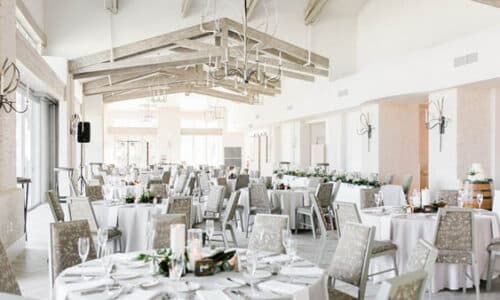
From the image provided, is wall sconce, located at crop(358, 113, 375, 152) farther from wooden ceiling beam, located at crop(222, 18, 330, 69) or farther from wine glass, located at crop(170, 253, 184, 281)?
wine glass, located at crop(170, 253, 184, 281)

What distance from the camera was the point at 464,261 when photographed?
4785 millimetres

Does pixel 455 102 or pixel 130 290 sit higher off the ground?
pixel 455 102

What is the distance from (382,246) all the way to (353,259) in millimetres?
1598

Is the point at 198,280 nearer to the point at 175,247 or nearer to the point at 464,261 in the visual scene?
the point at 175,247

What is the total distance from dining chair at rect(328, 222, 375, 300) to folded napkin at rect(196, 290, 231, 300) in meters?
1.08

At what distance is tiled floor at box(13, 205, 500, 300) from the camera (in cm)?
505

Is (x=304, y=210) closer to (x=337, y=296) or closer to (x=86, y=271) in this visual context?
(x=337, y=296)

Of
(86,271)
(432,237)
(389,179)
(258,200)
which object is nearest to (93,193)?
(258,200)

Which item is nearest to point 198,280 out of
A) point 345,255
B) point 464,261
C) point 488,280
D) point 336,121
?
point 345,255

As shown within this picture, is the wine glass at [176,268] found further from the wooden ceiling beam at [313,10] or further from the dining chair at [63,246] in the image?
the wooden ceiling beam at [313,10]

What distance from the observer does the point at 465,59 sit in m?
8.51

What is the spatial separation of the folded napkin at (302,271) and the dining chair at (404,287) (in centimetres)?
99

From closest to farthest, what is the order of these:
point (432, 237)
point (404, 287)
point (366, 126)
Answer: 1. point (404, 287)
2. point (432, 237)
3. point (366, 126)

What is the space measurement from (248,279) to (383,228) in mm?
2985
